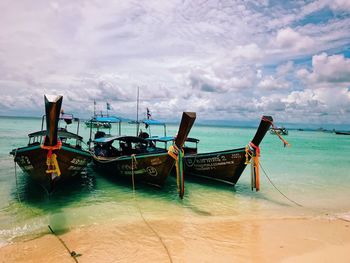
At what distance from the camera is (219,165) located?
12.0 m

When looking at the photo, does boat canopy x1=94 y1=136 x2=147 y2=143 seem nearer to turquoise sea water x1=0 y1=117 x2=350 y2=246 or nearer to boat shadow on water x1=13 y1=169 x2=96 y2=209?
turquoise sea water x1=0 y1=117 x2=350 y2=246

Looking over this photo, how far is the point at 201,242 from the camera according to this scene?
645 cm

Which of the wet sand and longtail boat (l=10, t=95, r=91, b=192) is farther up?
longtail boat (l=10, t=95, r=91, b=192)

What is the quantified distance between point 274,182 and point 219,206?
627 centimetres

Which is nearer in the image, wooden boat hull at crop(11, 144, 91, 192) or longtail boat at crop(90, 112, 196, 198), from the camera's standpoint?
wooden boat hull at crop(11, 144, 91, 192)

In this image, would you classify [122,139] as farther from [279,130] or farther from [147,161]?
[279,130]

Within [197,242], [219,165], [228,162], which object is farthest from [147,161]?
[197,242]

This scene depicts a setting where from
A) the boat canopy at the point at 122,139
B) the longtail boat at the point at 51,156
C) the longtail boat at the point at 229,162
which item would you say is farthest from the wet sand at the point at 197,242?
the boat canopy at the point at 122,139

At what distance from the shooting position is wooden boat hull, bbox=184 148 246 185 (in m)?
11.2

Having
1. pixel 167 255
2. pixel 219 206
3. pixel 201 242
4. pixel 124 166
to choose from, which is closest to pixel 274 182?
pixel 219 206

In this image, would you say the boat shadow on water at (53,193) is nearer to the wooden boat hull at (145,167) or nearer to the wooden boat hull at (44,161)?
the wooden boat hull at (44,161)

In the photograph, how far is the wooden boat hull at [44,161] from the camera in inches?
336

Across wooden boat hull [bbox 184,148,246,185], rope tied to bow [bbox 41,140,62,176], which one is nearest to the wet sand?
rope tied to bow [bbox 41,140,62,176]

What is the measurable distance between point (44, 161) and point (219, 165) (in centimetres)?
709
